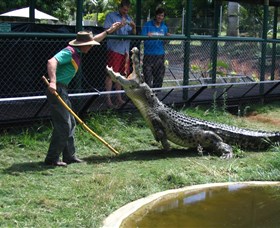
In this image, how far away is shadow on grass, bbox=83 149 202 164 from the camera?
6.44 meters

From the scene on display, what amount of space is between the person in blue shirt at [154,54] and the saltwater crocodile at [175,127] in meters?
1.81

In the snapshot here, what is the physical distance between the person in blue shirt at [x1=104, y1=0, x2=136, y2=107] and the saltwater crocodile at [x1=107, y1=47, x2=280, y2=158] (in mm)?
1186

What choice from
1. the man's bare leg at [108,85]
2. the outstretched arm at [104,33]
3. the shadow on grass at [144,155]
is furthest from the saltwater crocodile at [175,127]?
the man's bare leg at [108,85]

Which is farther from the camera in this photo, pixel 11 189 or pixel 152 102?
pixel 152 102

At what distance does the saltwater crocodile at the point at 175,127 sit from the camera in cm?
677

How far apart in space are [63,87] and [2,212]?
2.09m

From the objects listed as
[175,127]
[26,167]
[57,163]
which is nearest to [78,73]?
[175,127]

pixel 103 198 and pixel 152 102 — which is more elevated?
pixel 152 102

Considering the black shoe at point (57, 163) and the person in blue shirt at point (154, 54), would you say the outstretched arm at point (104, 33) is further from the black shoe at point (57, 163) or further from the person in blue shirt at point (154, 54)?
the black shoe at point (57, 163)

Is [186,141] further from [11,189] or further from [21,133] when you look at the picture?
[11,189]

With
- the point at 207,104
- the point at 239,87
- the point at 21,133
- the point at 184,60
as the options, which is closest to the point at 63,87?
the point at 21,133

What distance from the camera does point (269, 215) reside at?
464cm

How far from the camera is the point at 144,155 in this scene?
6.78m

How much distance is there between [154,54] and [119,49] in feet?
2.62
